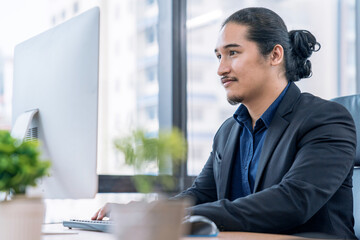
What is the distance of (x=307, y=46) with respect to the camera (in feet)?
7.07

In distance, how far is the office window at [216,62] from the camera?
3.22 m

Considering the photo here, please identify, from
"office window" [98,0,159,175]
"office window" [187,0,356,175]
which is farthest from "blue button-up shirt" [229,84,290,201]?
"office window" [187,0,356,175]

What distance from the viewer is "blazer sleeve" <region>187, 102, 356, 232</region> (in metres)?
1.46

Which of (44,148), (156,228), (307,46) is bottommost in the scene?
(156,228)

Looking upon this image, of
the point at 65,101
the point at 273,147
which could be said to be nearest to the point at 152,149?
the point at 65,101

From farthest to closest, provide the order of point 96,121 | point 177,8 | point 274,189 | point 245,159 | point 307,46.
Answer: point 177,8 → point 307,46 → point 245,159 → point 274,189 → point 96,121

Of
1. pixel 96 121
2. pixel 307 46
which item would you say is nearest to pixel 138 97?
pixel 307 46

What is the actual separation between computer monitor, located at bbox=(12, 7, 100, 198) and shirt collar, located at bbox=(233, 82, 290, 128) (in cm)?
87

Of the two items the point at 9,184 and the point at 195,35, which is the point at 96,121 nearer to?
the point at 9,184

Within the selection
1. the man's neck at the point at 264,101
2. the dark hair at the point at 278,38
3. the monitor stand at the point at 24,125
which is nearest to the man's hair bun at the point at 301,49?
the dark hair at the point at 278,38

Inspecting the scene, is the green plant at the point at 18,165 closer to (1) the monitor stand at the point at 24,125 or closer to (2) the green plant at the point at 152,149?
(2) the green plant at the point at 152,149

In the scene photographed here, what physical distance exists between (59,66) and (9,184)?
0.57 meters

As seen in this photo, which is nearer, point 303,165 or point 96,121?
point 96,121

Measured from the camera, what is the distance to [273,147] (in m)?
1.80
